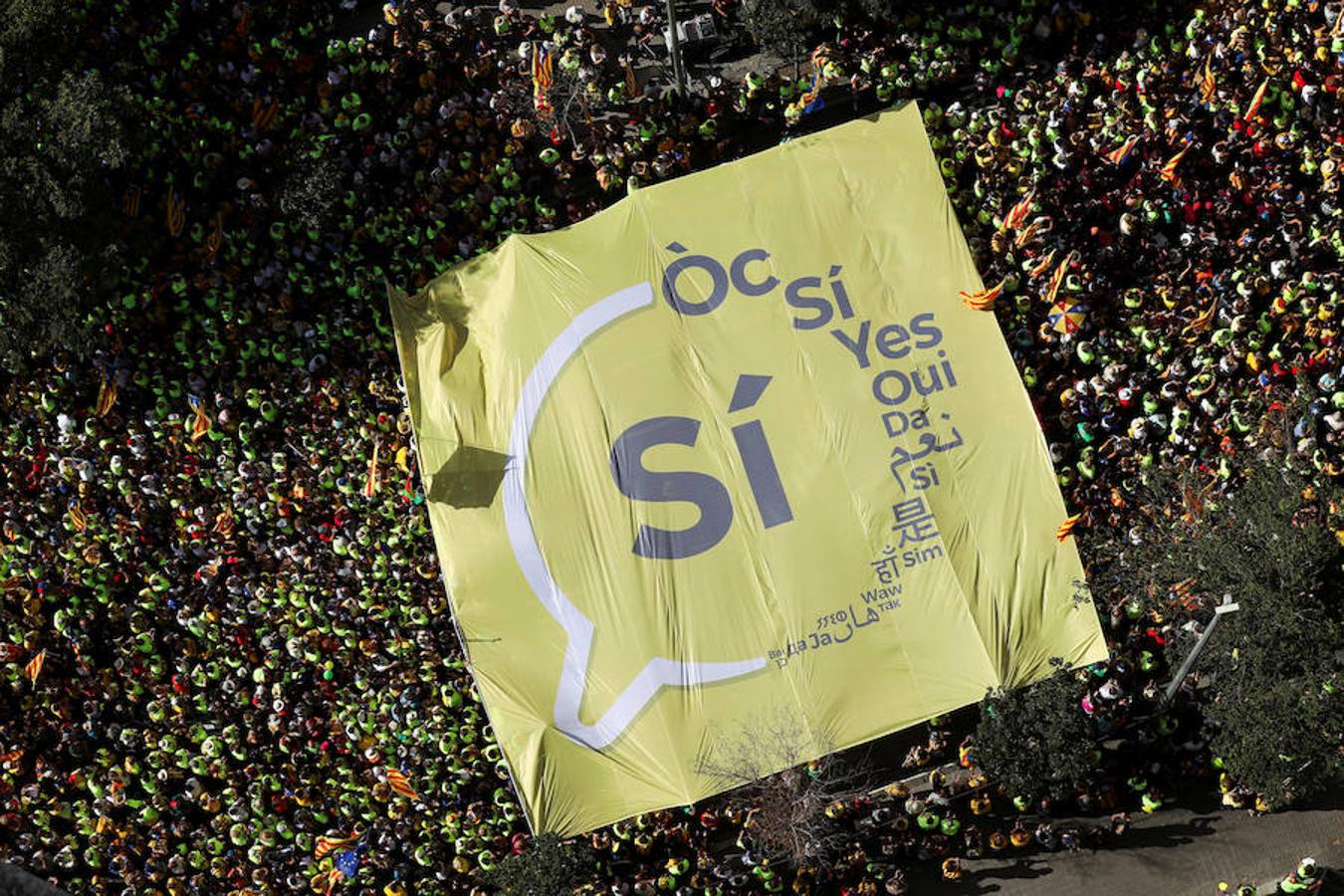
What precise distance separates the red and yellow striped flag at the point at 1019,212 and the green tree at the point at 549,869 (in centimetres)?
1071

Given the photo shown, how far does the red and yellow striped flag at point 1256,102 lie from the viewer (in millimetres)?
18875

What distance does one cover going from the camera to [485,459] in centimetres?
1812

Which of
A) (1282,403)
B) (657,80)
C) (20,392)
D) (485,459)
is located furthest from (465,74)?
(1282,403)

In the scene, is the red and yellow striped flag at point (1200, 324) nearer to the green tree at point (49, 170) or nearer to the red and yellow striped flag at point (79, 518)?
the green tree at point (49, 170)

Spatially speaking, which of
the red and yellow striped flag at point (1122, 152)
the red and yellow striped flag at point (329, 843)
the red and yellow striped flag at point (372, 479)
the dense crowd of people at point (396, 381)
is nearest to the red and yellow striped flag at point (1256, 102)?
the dense crowd of people at point (396, 381)

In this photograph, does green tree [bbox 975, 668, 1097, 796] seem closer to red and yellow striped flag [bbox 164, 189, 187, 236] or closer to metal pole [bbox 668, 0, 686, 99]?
metal pole [bbox 668, 0, 686, 99]

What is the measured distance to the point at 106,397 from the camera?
20969 millimetres

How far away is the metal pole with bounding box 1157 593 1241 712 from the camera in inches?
631

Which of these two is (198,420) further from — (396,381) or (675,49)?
(675,49)

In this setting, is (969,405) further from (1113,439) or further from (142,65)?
(142,65)

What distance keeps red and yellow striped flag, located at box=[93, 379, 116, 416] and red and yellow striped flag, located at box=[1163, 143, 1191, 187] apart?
1627 centimetres

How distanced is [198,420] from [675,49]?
30.5 feet

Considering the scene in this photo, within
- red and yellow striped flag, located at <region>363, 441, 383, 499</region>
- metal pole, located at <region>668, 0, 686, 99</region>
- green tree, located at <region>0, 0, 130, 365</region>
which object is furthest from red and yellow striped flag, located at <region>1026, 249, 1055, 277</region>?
green tree, located at <region>0, 0, 130, 365</region>

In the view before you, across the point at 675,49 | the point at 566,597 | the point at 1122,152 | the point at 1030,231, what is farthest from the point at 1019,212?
the point at 566,597
